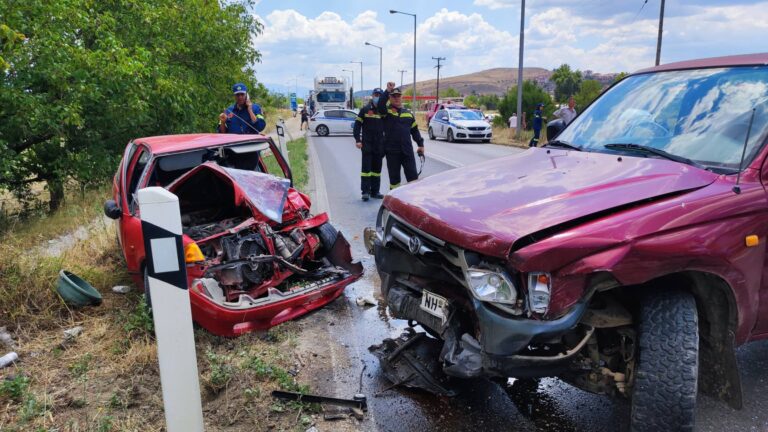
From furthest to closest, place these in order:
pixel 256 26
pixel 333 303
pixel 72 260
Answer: pixel 256 26
pixel 72 260
pixel 333 303

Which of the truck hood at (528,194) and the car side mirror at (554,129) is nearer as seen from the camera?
the truck hood at (528,194)

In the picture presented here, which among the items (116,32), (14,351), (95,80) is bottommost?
(14,351)

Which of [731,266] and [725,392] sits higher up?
[731,266]

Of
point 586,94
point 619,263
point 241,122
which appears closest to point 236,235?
point 619,263

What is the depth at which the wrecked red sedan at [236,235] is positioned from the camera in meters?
4.10

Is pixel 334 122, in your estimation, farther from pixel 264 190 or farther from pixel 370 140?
pixel 264 190

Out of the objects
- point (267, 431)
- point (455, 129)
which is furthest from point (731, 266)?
point (455, 129)

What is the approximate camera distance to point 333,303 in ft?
16.0

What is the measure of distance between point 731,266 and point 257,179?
3830 millimetres

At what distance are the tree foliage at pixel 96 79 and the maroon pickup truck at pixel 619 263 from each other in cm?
417

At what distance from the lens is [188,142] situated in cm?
523

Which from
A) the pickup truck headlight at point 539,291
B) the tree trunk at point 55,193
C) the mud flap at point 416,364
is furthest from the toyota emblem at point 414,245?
the tree trunk at point 55,193

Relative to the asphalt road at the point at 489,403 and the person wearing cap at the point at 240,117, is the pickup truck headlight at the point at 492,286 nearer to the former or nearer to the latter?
the asphalt road at the point at 489,403

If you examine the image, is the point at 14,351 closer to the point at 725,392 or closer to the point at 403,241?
the point at 403,241
